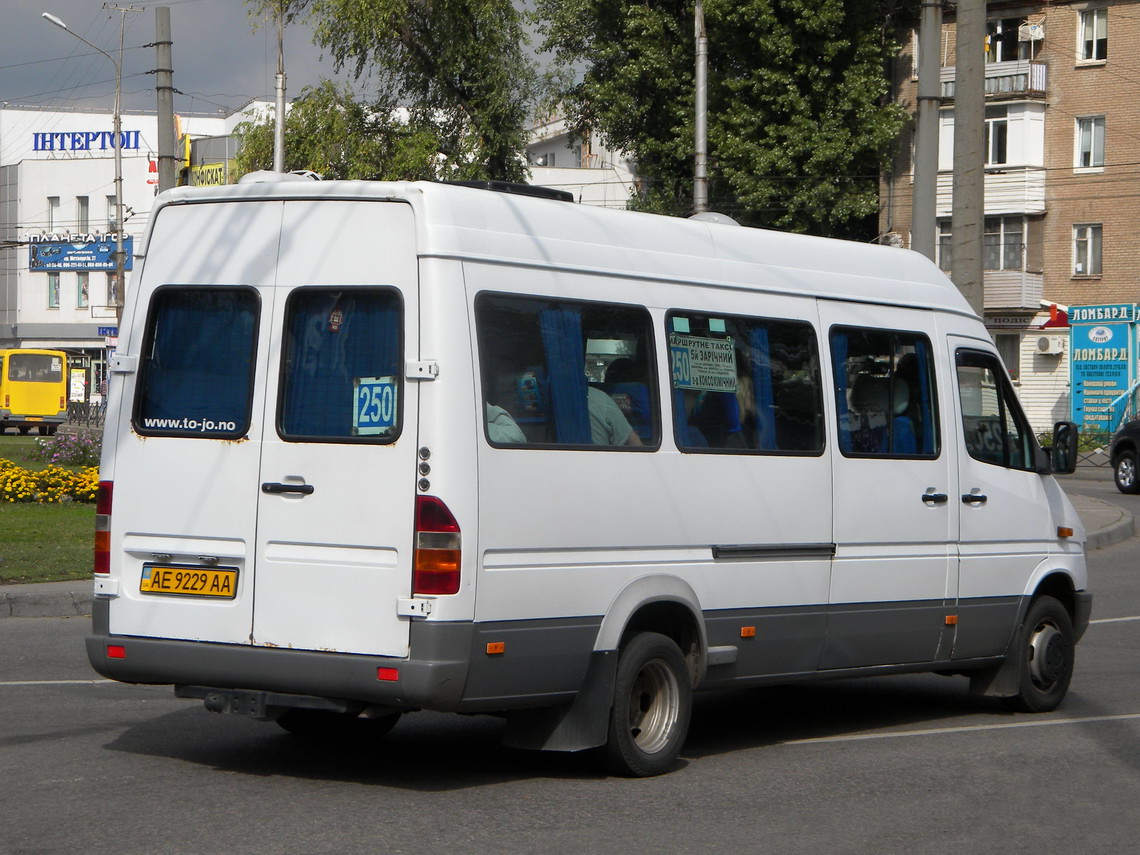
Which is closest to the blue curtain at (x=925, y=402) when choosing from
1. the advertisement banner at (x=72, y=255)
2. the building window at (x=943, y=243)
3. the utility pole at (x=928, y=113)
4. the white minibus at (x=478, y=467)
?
the white minibus at (x=478, y=467)

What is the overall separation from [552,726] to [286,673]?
1.14 meters

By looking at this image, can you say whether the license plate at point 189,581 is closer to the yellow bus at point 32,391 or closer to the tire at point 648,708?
the tire at point 648,708

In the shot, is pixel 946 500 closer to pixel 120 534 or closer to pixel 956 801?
pixel 956 801

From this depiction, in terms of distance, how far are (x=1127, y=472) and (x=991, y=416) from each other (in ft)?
70.1

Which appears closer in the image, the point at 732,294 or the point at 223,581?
the point at 223,581

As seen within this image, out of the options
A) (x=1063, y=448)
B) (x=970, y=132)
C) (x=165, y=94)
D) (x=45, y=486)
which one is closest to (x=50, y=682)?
(x=1063, y=448)

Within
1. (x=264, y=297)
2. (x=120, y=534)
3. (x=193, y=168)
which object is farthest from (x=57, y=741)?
(x=193, y=168)

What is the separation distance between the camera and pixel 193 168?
→ 82062 mm

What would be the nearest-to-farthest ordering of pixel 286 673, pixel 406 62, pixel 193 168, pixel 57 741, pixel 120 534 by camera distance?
pixel 286 673
pixel 120 534
pixel 57 741
pixel 406 62
pixel 193 168

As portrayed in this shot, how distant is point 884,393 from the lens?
27.5ft

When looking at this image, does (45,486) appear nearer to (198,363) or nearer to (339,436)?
(198,363)

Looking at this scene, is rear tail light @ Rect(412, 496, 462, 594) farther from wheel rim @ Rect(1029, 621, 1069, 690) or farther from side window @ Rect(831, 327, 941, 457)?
wheel rim @ Rect(1029, 621, 1069, 690)

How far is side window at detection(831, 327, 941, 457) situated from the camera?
8133mm

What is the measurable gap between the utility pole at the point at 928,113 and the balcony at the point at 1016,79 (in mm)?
32533
